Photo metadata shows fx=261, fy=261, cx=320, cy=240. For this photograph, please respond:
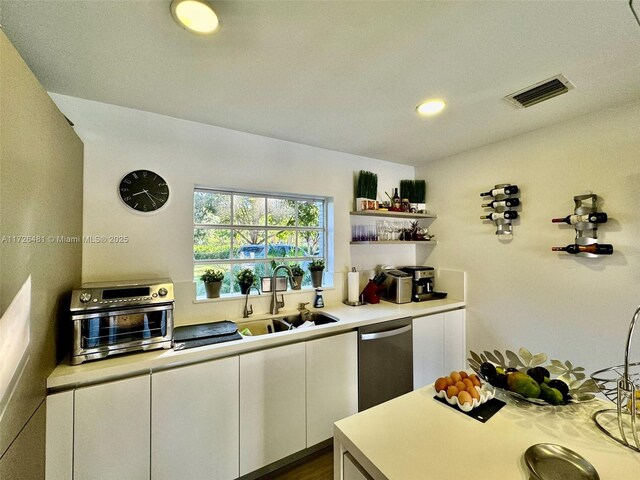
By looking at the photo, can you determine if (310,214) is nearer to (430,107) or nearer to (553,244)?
(430,107)

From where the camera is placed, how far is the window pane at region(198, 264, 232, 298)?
2.03 metres

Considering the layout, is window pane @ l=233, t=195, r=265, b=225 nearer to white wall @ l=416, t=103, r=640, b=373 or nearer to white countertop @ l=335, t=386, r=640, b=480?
Answer: white countertop @ l=335, t=386, r=640, b=480

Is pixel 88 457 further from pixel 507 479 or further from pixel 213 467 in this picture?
pixel 507 479

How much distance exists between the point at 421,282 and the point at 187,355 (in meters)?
Answer: 2.23

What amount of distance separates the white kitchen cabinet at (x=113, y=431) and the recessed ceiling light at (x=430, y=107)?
2239mm

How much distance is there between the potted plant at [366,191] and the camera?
2.60m

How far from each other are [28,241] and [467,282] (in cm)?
306

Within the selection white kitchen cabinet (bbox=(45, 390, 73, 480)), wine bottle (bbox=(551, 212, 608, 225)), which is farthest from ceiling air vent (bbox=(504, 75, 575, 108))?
white kitchen cabinet (bbox=(45, 390, 73, 480))

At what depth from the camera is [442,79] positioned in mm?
1439

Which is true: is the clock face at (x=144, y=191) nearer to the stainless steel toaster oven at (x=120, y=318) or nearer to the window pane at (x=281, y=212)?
the stainless steel toaster oven at (x=120, y=318)

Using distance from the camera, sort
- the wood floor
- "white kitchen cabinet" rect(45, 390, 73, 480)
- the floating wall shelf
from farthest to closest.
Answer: the floating wall shelf < the wood floor < "white kitchen cabinet" rect(45, 390, 73, 480)

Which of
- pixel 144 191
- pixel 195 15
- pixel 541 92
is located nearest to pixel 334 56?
pixel 195 15

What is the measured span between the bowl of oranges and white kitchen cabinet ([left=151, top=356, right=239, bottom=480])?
1.09m

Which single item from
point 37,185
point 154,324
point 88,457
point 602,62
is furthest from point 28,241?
point 602,62
